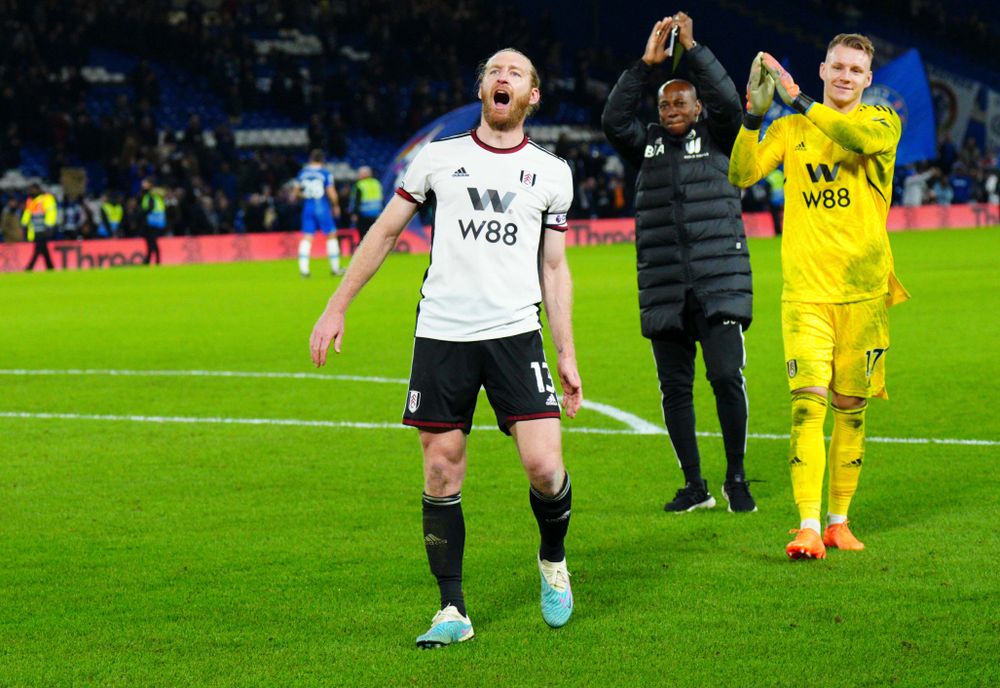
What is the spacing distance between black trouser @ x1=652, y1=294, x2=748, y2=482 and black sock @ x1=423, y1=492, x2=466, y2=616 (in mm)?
2274

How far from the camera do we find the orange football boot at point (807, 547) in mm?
5883

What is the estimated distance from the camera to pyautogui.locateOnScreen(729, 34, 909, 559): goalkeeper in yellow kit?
19.8ft

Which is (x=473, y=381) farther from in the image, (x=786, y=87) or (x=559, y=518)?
(x=786, y=87)

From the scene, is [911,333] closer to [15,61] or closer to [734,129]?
[734,129]

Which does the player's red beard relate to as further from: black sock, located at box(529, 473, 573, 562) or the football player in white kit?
black sock, located at box(529, 473, 573, 562)

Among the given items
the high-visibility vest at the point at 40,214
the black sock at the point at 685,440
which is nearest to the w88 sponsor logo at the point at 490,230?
the black sock at the point at 685,440

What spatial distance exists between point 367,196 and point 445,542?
81.9ft

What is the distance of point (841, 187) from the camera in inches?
239

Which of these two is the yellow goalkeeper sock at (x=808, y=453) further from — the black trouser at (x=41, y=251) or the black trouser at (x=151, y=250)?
the black trouser at (x=151, y=250)

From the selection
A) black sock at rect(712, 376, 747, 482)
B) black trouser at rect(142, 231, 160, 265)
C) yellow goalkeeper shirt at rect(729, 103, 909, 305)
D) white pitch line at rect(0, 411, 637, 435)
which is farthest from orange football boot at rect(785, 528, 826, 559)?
black trouser at rect(142, 231, 160, 265)

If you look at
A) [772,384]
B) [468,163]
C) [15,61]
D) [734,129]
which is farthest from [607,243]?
[468,163]

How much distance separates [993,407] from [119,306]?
12.9 meters

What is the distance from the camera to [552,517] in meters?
5.11

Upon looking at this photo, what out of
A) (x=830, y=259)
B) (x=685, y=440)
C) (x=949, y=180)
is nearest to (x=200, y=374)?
(x=685, y=440)
